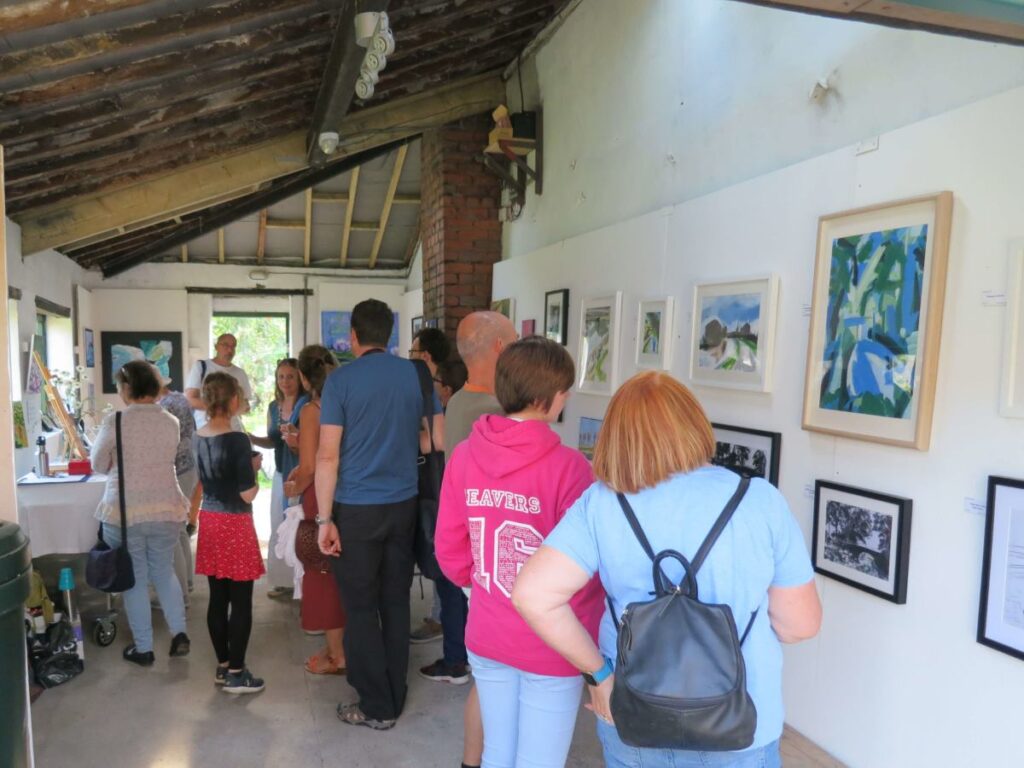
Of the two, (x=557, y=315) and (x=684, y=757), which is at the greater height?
(x=557, y=315)

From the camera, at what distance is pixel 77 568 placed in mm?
4930

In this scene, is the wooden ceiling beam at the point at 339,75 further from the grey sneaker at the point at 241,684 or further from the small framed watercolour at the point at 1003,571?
the grey sneaker at the point at 241,684

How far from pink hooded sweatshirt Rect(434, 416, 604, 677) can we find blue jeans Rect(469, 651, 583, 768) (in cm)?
5

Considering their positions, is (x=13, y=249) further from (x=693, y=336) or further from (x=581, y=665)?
(x=581, y=665)

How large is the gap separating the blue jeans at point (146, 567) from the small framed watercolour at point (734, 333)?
2.71 m

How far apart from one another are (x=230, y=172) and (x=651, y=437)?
502cm

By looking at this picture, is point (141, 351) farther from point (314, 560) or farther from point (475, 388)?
point (475, 388)

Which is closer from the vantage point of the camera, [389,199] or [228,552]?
[228,552]

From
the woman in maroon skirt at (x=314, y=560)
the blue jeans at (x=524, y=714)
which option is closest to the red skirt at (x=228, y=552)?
the woman in maroon skirt at (x=314, y=560)

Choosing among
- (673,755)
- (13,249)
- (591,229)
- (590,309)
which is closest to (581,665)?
(673,755)

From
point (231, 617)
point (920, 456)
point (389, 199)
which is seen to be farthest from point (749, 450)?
point (389, 199)

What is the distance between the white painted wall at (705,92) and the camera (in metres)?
1.97

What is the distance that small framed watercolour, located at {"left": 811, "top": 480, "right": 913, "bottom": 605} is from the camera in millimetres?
1939

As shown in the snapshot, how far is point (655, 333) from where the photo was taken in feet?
10.5
